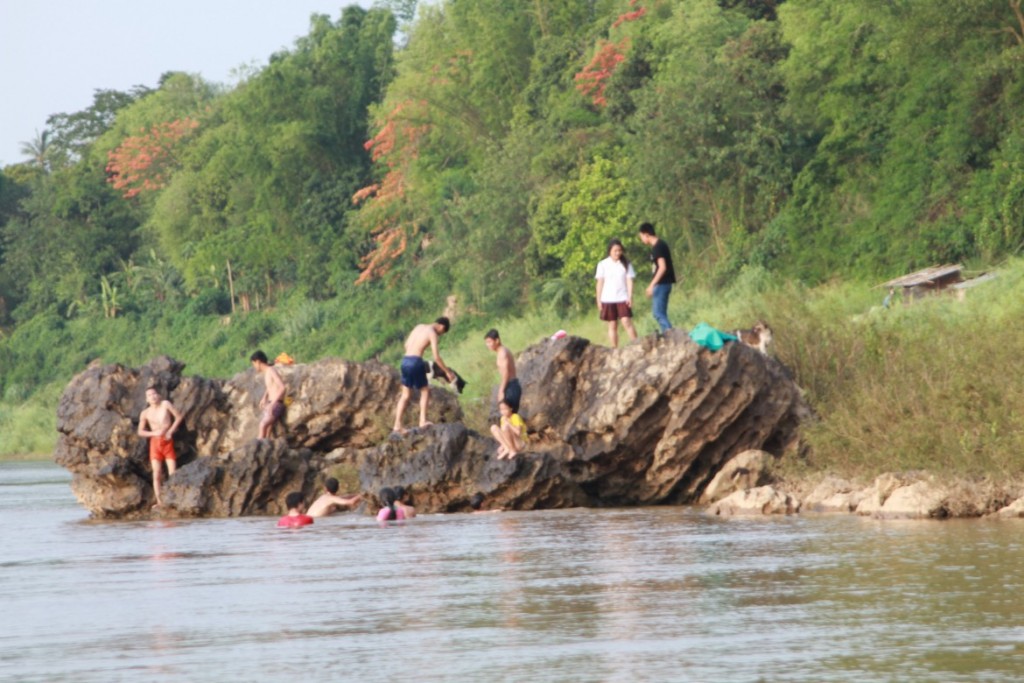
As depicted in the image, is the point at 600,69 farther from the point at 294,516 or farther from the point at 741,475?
the point at 294,516

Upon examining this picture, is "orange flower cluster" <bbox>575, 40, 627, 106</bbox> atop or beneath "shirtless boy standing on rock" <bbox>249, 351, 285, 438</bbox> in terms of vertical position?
atop

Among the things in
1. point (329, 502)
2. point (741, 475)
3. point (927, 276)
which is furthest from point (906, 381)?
point (927, 276)

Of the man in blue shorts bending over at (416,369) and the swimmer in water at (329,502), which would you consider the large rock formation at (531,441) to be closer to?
the swimmer in water at (329,502)

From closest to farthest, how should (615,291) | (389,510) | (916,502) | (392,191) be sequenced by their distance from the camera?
(916,502) → (389,510) → (615,291) → (392,191)

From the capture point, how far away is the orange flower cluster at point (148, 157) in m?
67.6

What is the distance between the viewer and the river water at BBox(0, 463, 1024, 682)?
933 centimetres

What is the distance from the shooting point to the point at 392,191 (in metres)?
54.1

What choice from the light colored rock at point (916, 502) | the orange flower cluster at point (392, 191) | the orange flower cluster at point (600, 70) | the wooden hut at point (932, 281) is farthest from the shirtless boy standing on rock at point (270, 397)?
the orange flower cluster at point (392, 191)

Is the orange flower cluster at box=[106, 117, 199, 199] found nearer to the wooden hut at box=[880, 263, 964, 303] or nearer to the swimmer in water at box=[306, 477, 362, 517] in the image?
the wooden hut at box=[880, 263, 964, 303]

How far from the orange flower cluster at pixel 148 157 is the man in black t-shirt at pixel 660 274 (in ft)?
164

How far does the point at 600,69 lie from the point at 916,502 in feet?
97.9

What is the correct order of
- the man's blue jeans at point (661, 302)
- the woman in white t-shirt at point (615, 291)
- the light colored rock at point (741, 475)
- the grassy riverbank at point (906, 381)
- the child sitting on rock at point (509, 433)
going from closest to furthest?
the grassy riverbank at point (906, 381)
the light colored rock at point (741, 475)
the child sitting on rock at point (509, 433)
the man's blue jeans at point (661, 302)
the woman in white t-shirt at point (615, 291)

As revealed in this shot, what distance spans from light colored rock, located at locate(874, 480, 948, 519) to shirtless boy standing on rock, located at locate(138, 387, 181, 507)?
9.00 m

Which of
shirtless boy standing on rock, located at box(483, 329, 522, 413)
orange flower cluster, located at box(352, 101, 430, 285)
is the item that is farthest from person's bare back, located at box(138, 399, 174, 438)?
orange flower cluster, located at box(352, 101, 430, 285)
